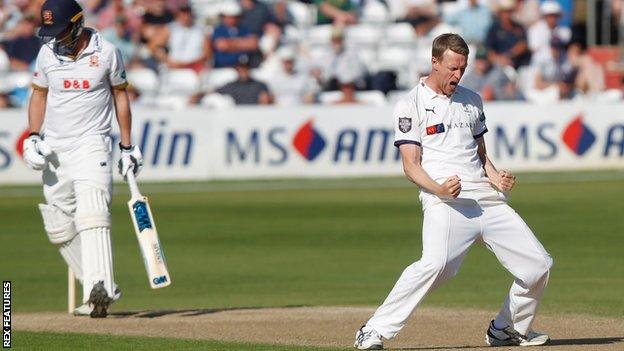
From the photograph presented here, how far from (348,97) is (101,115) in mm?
12659

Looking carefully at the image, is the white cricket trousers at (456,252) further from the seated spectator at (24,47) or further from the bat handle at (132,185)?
the seated spectator at (24,47)

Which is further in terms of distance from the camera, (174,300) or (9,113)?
(9,113)

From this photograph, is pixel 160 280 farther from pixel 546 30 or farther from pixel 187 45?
pixel 546 30

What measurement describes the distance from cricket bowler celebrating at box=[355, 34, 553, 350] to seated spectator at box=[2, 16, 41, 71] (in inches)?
689

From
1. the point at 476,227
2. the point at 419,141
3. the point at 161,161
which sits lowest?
the point at 161,161

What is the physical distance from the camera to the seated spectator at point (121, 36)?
2525cm

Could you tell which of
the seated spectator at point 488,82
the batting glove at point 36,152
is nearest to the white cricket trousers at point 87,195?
the batting glove at point 36,152

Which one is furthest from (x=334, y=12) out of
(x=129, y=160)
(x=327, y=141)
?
(x=129, y=160)

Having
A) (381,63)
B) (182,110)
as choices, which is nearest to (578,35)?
(381,63)

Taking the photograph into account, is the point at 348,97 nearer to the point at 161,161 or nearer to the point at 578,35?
the point at 161,161

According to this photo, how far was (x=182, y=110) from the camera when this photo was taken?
71.8 ft

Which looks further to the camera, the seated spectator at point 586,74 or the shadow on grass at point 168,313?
the seated spectator at point 586,74

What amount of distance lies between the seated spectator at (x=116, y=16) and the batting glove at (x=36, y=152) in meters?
16.0

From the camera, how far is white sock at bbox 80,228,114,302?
32.0 feet
